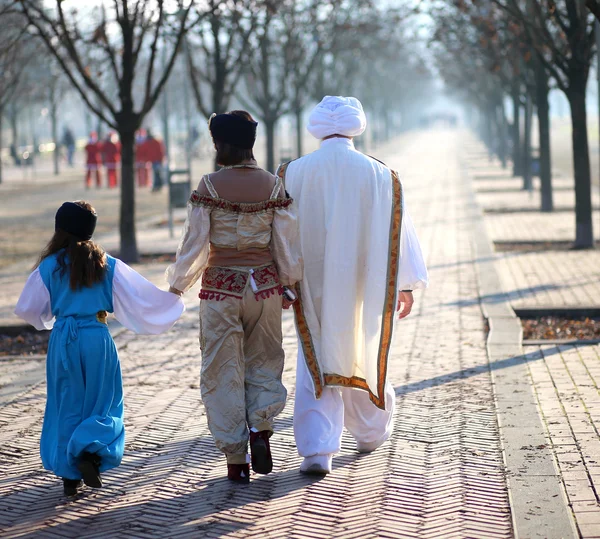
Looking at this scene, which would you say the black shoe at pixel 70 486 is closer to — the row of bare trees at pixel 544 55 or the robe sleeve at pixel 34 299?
the robe sleeve at pixel 34 299

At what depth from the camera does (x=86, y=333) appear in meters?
5.57

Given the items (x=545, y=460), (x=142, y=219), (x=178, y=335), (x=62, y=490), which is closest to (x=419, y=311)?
(x=178, y=335)

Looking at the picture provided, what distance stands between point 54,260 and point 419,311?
6305 millimetres

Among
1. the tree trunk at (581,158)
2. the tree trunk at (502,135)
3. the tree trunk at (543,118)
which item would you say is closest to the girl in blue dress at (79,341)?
the tree trunk at (581,158)

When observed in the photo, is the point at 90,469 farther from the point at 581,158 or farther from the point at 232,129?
the point at 581,158

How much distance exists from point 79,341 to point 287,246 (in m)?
1.09

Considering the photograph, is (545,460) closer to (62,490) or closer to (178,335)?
(62,490)

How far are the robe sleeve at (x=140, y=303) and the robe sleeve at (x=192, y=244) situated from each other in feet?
0.38

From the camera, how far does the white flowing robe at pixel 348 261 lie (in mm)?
5867

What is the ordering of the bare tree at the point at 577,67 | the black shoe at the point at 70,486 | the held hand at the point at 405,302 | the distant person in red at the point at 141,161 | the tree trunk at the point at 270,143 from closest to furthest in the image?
the black shoe at the point at 70,486
the held hand at the point at 405,302
the bare tree at the point at 577,67
the tree trunk at the point at 270,143
the distant person in red at the point at 141,161

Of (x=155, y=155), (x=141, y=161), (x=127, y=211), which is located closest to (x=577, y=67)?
(x=127, y=211)

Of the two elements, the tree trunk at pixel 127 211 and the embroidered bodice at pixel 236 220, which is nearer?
the embroidered bodice at pixel 236 220

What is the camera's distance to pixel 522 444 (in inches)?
247

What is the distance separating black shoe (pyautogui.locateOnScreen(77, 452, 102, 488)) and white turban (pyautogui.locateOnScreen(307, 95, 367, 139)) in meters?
1.91
